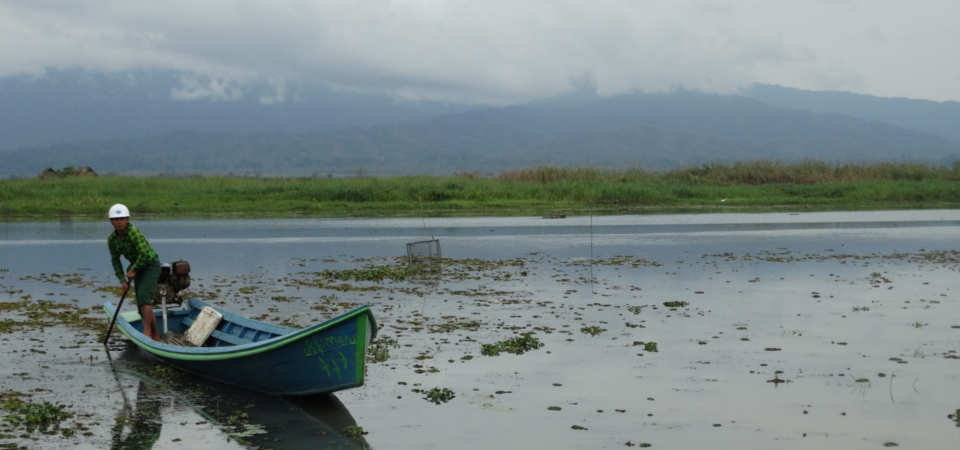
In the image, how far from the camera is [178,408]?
10.4 m

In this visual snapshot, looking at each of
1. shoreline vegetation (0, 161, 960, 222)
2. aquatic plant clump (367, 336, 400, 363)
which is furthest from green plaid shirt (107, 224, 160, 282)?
shoreline vegetation (0, 161, 960, 222)

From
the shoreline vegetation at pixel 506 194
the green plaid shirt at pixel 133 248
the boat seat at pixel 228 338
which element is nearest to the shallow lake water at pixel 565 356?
the boat seat at pixel 228 338

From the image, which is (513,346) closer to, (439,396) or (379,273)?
(439,396)

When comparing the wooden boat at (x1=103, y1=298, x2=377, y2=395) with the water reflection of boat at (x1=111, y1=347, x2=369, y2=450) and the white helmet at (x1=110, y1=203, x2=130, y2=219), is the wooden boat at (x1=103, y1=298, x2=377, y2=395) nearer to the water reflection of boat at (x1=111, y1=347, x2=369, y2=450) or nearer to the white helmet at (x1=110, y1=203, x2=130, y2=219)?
the water reflection of boat at (x1=111, y1=347, x2=369, y2=450)

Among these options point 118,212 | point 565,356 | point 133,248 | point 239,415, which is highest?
point 118,212

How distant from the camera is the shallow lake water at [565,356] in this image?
933 centimetres

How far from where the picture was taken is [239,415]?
1003 cm

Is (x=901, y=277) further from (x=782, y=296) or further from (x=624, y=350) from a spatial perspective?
(x=624, y=350)

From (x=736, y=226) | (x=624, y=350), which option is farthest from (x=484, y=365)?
(x=736, y=226)

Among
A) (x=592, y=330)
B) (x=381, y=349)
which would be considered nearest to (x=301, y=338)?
(x=381, y=349)

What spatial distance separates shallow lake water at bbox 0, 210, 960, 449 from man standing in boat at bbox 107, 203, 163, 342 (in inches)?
21.8

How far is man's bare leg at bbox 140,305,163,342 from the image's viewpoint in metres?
12.8

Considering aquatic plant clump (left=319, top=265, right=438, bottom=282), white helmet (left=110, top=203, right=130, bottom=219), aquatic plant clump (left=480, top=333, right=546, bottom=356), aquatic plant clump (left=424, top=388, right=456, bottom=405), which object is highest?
white helmet (left=110, top=203, right=130, bottom=219)

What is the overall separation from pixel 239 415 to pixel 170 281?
3.97 meters
